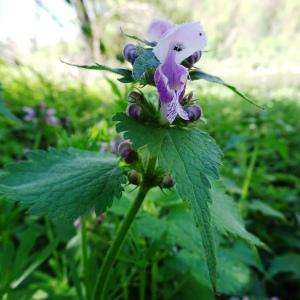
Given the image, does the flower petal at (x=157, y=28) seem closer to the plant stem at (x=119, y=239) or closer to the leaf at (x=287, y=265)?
the plant stem at (x=119, y=239)

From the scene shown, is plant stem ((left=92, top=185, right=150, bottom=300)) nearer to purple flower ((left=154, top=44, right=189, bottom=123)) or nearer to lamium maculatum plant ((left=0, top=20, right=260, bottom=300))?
lamium maculatum plant ((left=0, top=20, right=260, bottom=300))

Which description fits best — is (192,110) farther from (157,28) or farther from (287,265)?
(287,265)

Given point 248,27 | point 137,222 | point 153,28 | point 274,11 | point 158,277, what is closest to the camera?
point 153,28

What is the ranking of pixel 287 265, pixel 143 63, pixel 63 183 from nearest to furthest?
pixel 143 63 < pixel 63 183 < pixel 287 265

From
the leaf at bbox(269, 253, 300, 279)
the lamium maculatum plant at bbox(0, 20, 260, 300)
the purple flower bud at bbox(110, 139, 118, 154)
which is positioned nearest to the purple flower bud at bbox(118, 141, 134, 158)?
the lamium maculatum plant at bbox(0, 20, 260, 300)

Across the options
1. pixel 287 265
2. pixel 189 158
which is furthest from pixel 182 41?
pixel 287 265

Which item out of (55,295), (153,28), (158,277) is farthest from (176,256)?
(153,28)

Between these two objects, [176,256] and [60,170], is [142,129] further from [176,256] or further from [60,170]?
[176,256]
